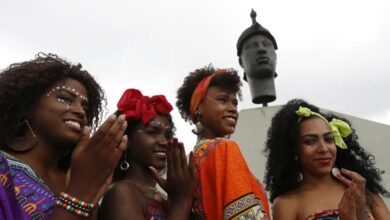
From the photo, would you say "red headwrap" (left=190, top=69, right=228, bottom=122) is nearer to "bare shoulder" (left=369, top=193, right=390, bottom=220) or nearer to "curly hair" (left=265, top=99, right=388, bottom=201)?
"curly hair" (left=265, top=99, right=388, bottom=201)

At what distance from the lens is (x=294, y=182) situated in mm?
2904

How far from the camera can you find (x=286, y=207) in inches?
103

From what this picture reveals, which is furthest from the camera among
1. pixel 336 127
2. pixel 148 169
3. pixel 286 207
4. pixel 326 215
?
pixel 336 127

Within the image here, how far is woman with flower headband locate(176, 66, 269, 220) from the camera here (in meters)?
2.00

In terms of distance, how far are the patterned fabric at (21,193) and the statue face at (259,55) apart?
270 inches

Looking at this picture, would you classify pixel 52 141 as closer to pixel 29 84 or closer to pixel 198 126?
pixel 29 84

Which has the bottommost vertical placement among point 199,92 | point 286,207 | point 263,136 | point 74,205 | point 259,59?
point 74,205

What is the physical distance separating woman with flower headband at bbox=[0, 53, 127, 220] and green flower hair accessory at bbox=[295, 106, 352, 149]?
1297 mm

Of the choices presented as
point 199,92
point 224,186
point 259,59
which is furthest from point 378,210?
point 259,59

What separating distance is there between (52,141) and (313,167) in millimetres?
1544

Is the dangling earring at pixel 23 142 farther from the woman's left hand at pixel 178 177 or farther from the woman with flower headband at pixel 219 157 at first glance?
the woman with flower headband at pixel 219 157

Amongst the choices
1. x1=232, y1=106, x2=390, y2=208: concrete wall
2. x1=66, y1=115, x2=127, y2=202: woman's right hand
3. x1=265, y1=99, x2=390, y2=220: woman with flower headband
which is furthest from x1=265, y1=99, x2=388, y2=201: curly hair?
x1=232, y1=106, x2=390, y2=208: concrete wall

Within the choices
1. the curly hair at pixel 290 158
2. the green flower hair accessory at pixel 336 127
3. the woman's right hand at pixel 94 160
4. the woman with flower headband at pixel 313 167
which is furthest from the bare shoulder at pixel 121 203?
the green flower hair accessory at pixel 336 127

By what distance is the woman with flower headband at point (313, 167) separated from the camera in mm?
2580
